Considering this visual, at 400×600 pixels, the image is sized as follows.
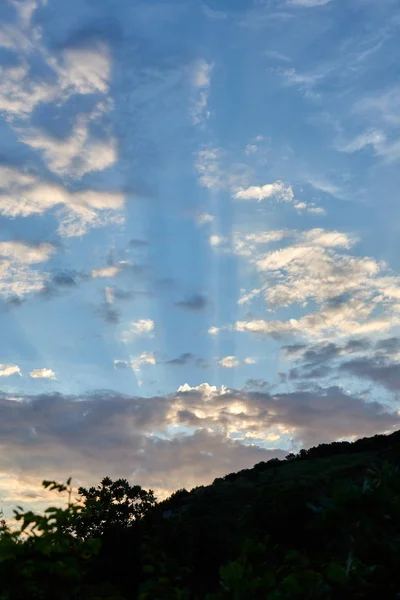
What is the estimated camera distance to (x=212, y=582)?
79.3 feet

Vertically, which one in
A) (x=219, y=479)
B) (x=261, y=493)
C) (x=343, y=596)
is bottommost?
(x=343, y=596)

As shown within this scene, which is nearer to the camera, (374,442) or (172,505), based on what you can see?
(172,505)

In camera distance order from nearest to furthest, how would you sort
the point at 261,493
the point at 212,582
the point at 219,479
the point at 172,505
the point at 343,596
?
1. the point at 343,596
2. the point at 212,582
3. the point at 261,493
4. the point at 172,505
5. the point at 219,479

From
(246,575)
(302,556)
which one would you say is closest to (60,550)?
(246,575)

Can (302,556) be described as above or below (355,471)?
below

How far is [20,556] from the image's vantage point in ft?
16.4

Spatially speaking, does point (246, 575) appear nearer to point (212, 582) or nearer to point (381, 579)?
point (381, 579)

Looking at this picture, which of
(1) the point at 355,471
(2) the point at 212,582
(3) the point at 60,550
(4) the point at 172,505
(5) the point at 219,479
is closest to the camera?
(3) the point at 60,550

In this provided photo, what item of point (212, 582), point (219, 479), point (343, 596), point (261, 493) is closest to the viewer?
point (343, 596)

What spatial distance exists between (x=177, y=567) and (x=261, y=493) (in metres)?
32.9

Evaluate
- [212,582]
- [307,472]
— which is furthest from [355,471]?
[212,582]

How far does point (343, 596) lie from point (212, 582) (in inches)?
858

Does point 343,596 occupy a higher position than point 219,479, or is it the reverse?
point 219,479

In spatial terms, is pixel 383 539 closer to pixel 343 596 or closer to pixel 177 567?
pixel 343 596
